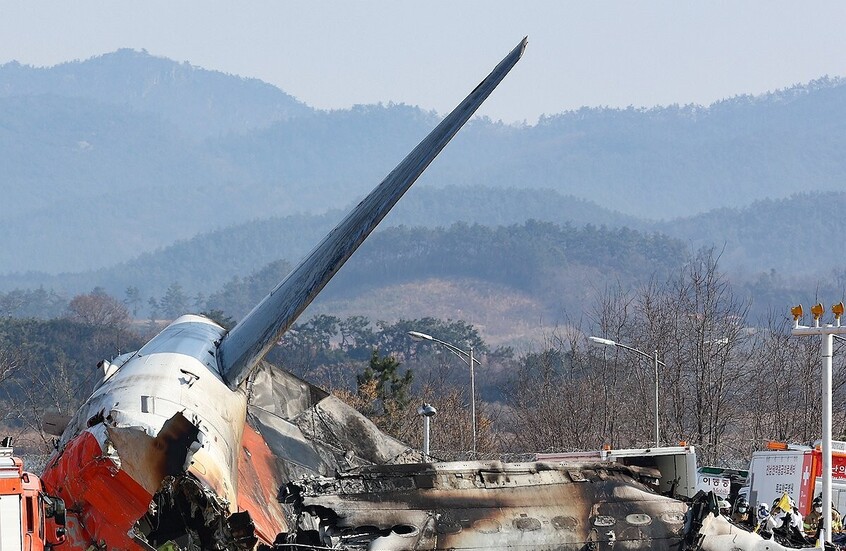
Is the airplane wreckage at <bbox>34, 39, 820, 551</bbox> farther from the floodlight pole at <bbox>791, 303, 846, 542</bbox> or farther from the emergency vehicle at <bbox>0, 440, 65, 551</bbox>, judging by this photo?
the floodlight pole at <bbox>791, 303, 846, 542</bbox>

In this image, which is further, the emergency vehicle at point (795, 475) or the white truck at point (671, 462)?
the emergency vehicle at point (795, 475)

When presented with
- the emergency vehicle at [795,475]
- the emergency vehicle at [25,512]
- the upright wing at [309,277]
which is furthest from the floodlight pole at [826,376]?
the emergency vehicle at [25,512]

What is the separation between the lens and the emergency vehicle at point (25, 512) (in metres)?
16.8

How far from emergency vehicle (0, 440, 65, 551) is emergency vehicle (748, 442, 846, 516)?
22345 mm

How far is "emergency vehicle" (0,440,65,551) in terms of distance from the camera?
55.0 ft

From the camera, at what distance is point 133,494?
1748 cm

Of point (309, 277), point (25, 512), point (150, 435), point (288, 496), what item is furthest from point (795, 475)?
point (25, 512)

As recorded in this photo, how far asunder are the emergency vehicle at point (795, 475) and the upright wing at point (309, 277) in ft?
54.4

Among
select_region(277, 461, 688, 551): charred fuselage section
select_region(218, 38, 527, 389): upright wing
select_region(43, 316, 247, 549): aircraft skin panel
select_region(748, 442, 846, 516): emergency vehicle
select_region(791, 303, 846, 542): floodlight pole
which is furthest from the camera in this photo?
select_region(748, 442, 846, 516): emergency vehicle

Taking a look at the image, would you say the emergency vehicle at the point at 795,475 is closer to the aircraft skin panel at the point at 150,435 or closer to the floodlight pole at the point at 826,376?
the floodlight pole at the point at 826,376

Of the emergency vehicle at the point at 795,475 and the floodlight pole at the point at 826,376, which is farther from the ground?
the floodlight pole at the point at 826,376

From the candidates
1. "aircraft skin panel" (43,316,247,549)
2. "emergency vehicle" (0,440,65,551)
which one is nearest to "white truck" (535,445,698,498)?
"aircraft skin panel" (43,316,247,549)

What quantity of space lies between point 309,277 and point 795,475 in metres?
18.6

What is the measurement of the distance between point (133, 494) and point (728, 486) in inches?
1004
